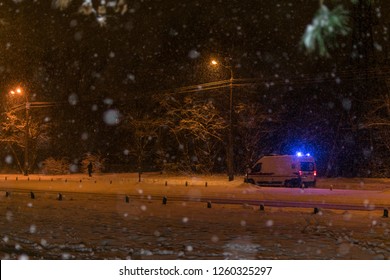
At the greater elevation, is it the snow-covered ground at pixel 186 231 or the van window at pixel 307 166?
the van window at pixel 307 166

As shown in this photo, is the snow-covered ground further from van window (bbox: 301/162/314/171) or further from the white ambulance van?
van window (bbox: 301/162/314/171)

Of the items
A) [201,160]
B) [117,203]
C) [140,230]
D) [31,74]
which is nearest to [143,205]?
[117,203]

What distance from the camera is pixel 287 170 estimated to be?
84.9 feet

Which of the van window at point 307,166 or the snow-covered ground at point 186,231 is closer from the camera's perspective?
the snow-covered ground at point 186,231

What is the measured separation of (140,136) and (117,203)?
72.2 feet

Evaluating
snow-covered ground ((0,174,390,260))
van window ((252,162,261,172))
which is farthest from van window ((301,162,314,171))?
snow-covered ground ((0,174,390,260))

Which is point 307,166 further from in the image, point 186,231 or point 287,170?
point 186,231

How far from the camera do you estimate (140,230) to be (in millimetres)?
11297

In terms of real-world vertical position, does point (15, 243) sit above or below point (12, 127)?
below

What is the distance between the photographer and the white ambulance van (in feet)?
84.3

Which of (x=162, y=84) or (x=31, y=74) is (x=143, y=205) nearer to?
(x=162, y=84)

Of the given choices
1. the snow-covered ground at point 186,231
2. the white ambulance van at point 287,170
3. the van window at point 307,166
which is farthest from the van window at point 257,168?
the snow-covered ground at point 186,231

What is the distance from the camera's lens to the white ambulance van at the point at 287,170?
25.7 meters

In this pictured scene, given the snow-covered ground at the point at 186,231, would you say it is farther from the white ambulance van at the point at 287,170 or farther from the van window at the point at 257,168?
the van window at the point at 257,168
